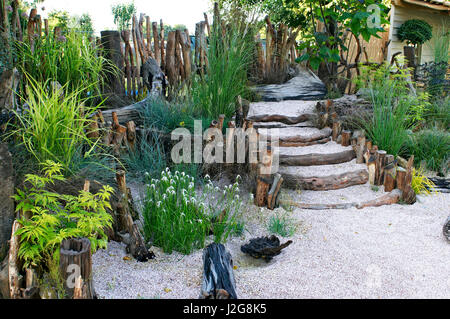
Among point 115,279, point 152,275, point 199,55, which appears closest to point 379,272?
point 152,275

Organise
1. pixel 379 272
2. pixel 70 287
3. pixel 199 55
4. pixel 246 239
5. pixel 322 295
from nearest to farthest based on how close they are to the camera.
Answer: pixel 70 287
pixel 322 295
pixel 379 272
pixel 246 239
pixel 199 55

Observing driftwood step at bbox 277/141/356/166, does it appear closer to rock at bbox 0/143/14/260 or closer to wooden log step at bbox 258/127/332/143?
wooden log step at bbox 258/127/332/143

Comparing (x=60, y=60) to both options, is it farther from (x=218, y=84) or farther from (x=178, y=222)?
(x=178, y=222)

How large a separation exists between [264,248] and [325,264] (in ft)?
1.67

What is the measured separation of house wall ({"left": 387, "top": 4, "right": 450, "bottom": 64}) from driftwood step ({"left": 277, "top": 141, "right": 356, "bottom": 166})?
750cm

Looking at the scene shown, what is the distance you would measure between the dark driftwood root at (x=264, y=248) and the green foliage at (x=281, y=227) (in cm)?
31

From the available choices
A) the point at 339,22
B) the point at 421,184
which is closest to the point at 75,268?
the point at 421,184

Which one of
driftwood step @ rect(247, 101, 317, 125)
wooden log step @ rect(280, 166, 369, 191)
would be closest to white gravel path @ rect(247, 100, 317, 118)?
driftwood step @ rect(247, 101, 317, 125)

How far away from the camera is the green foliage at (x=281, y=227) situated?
4.05 metres

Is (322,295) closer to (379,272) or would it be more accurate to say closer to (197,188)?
(379,272)

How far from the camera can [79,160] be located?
3.87 meters

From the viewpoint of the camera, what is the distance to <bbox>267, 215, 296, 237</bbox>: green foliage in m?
4.05

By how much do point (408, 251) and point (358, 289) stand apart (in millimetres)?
910
